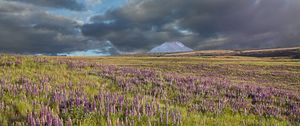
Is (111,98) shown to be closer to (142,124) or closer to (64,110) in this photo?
(64,110)

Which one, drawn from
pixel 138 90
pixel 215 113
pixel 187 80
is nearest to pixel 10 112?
pixel 215 113

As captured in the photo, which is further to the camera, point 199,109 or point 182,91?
point 182,91

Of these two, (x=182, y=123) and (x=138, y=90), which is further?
(x=138, y=90)

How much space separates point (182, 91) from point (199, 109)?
4.00 meters

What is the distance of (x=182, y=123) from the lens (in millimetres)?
6621

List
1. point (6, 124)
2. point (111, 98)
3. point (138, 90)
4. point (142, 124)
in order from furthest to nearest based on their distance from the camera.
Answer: point (138, 90)
point (111, 98)
point (142, 124)
point (6, 124)

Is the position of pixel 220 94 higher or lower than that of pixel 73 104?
lower

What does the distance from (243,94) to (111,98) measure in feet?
25.5

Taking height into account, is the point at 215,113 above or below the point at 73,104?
below

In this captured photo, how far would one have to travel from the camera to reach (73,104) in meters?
7.22

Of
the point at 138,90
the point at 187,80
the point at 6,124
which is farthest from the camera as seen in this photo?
the point at 187,80

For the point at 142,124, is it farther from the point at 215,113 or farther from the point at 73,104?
the point at 215,113

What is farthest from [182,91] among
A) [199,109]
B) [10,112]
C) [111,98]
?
[10,112]

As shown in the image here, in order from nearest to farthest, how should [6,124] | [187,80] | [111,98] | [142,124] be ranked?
[6,124] → [142,124] → [111,98] → [187,80]
